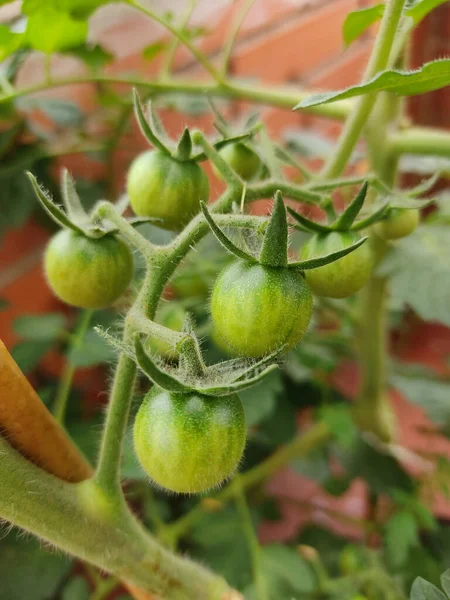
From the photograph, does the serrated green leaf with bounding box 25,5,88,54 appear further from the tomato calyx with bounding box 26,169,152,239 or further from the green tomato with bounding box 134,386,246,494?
the green tomato with bounding box 134,386,246,494

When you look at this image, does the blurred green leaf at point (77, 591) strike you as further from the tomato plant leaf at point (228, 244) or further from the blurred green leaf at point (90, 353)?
the tomato plant leaf at point (228, 244)

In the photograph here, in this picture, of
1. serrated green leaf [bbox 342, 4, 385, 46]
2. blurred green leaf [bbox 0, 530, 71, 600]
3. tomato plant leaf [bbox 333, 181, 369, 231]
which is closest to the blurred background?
blurred green leaf [bbox 0, 530, 71, 600]

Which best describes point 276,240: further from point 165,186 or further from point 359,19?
point 359,19

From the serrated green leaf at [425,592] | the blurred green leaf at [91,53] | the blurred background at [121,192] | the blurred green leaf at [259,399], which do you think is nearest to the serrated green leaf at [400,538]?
the blurred background at [121,192]

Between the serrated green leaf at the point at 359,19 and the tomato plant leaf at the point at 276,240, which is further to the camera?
the serrated green leaf at the point at 359,19

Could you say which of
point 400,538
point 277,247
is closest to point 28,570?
point 400,538

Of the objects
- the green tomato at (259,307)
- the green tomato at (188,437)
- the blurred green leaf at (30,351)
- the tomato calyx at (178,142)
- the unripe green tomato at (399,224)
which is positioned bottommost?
the blurred green leaf at (30,351)

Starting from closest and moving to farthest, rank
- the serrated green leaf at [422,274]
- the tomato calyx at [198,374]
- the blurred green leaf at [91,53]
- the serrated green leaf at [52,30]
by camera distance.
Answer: the tomato calyx at [198,374] < the serrated green leaf at [52,30] < the serrated green leaf at [422,274] < the blurred green leaf at [91,53]

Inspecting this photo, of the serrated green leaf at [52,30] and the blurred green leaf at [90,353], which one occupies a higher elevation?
the serrated green leaf at [52,30]
